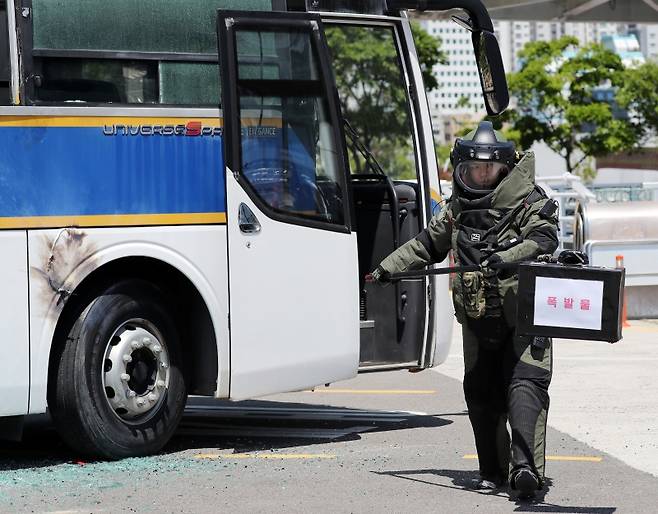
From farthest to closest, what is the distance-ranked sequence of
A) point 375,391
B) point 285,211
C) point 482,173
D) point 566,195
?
point 566,195
point 375,391
point 285,211
point 482,173

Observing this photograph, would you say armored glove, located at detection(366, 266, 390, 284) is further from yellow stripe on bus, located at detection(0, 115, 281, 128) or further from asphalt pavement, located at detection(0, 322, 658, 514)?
yellow stripe on bus, located at detection(0, 115, 281, 128)

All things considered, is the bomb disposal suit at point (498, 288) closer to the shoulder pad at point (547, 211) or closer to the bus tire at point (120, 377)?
the shoulder pad at point (547, 211)

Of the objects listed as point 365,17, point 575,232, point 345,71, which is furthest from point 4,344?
point 345,71

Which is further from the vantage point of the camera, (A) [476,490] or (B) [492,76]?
(B) [492,76]

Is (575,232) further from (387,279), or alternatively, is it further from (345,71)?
(345,71)

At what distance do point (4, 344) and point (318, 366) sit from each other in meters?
1.96

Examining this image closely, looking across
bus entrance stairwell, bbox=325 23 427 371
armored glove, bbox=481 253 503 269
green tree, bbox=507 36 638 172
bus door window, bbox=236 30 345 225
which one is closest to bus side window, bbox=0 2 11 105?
bus door window, bbox=236 30 345 225

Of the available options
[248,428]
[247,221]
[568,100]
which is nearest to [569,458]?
[247,221]

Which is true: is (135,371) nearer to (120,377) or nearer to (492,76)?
(120,377)

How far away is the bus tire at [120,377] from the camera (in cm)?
822

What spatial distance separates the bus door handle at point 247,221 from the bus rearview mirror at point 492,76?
1.59m

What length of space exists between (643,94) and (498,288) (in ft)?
206

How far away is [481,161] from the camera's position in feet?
23.8

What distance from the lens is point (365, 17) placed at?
9.50m
